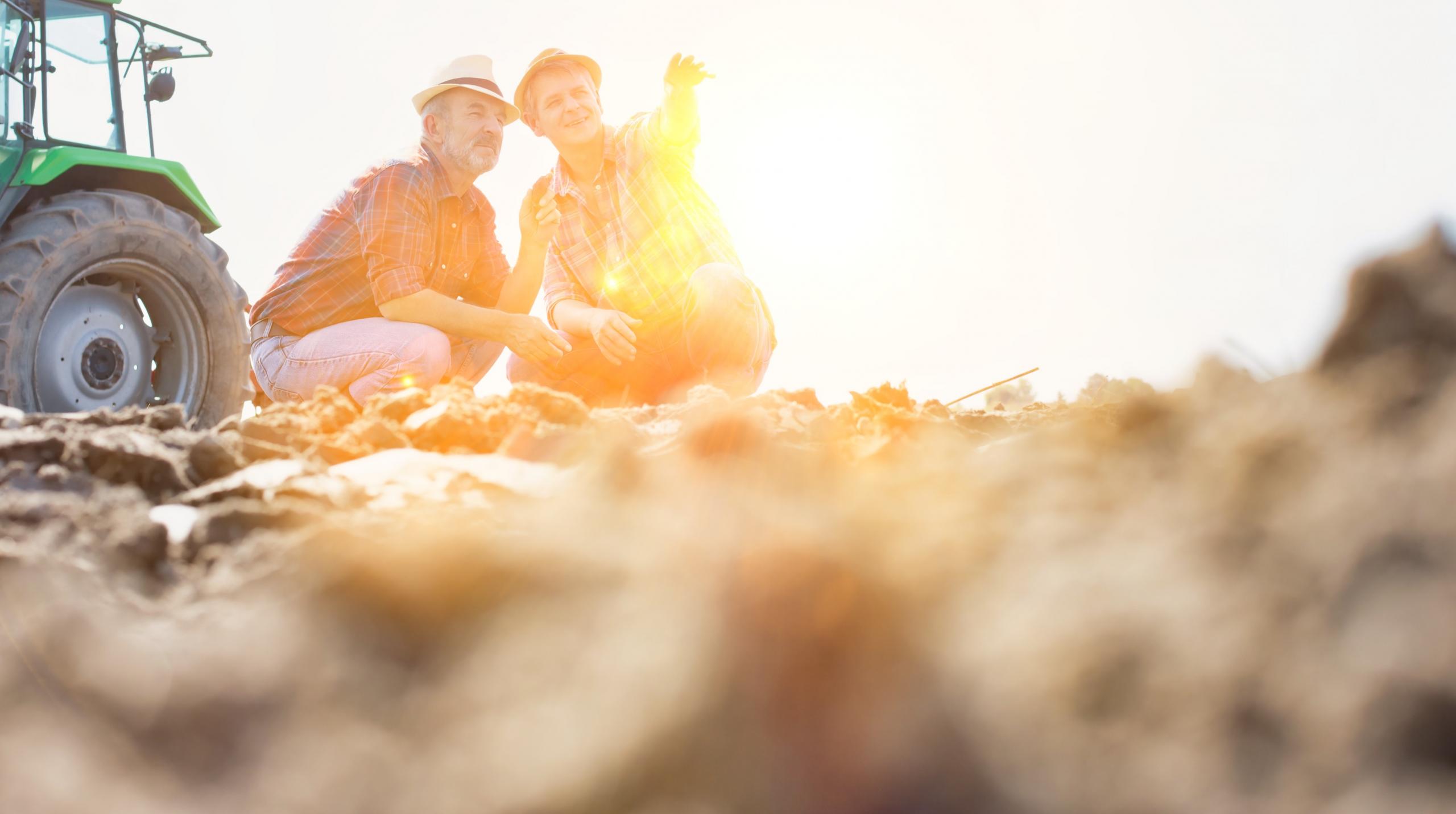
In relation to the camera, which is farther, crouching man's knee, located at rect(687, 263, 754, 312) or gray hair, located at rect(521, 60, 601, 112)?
gray hair, located at rect(521, 60, 601, 112)

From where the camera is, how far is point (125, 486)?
1433 millimetres

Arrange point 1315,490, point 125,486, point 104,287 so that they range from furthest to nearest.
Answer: point 104,287
point 125,486
point 1315,490

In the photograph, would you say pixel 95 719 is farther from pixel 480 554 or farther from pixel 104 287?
pixel 104 287

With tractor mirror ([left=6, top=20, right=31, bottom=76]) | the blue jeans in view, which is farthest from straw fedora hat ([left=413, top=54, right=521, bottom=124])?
tractor mirror ([left=6, top=20, right=31, bottom=76])

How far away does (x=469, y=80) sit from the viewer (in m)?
4.20

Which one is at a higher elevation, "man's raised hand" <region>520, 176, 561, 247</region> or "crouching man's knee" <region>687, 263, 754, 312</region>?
"man's raised hand" <region>520, 176, 561, 247</region>

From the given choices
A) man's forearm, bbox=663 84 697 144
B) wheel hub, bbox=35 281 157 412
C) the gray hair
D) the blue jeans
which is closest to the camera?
man's forearm, bbox=663 84 697 144

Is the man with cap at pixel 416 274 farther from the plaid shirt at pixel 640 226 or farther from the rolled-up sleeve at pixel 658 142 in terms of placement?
the rolled-up sleeve at pixel 658 142

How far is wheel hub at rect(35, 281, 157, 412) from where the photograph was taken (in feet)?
15.6

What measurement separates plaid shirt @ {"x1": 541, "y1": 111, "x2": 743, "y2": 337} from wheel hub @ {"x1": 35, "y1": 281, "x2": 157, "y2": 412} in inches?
97.8

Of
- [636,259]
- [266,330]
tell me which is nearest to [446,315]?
[636,259]

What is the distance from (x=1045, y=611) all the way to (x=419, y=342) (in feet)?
10.6

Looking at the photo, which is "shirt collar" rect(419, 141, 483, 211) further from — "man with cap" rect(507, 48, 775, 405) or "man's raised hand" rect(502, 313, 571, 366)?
A: "man's raised hand" rect(502, 313, 571, 366)

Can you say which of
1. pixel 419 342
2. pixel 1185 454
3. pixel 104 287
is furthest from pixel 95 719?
pixel 104 287
